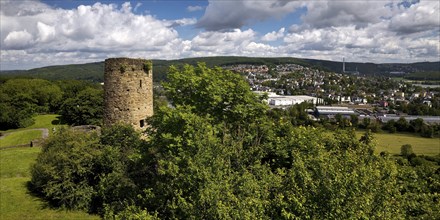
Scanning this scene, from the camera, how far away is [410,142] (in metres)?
62.6

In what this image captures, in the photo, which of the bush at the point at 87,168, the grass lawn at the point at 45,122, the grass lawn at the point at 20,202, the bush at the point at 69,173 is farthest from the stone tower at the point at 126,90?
the grass lawn at the point at 45,122

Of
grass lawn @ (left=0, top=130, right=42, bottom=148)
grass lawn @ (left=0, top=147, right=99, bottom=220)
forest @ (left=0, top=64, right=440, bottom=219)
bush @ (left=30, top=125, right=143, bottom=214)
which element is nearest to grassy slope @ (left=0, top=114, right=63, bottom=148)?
grass lawn @ (left=0, top=130, right=42, bottom=148)

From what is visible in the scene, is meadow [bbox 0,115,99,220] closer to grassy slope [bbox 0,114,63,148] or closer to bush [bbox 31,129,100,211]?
bush [bbox 31,129,100,211]

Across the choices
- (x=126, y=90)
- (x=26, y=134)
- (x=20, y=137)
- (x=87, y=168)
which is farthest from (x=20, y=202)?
(x=26, y=134)

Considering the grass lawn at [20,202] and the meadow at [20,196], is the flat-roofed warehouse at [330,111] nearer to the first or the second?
the meadow at [20,196]

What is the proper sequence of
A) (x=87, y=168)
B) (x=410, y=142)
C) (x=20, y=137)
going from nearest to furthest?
(x=87, y=168)
(x=20, y=137)
(x=410, y=142)

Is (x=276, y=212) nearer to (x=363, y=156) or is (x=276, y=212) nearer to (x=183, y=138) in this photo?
(x=363, y=156)

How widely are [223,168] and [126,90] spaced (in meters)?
10.1

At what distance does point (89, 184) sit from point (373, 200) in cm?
1618

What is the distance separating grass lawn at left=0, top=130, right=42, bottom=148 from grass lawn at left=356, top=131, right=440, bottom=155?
1918 inches

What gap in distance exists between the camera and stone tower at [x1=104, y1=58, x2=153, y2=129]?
1888 cm

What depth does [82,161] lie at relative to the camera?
18.4 meters

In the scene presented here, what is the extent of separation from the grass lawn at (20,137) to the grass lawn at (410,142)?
160 ft

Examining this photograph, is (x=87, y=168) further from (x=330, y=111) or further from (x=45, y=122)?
(x=330, y=111)
